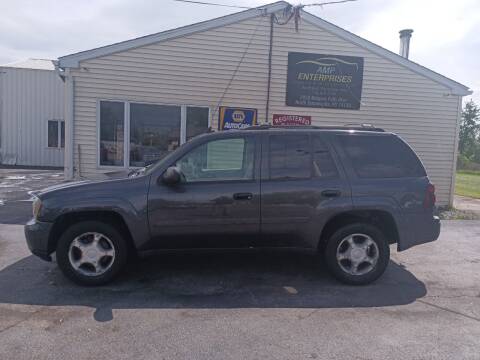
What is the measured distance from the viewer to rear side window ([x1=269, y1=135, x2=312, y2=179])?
4.53 meters

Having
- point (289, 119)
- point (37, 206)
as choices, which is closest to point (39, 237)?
point (37, 206)

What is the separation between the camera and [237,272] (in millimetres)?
5051

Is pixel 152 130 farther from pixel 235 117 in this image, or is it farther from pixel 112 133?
pixel 235 117

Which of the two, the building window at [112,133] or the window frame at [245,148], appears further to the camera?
the building window at [112,133]

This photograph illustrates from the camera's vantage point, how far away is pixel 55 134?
65.8 ft

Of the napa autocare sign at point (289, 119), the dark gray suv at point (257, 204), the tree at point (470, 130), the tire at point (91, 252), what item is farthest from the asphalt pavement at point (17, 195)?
Answer: the tree at point (470, 130)

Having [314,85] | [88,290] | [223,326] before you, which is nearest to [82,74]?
[314,85]

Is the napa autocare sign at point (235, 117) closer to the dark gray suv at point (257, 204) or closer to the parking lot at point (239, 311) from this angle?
the parking lot at point (239, 311)

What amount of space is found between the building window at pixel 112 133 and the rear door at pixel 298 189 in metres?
6.20

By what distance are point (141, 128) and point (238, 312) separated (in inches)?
275

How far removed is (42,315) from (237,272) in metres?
2.26

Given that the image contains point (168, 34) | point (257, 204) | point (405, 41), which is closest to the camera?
point (257, 204)

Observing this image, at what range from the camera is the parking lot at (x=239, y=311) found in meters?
3.21

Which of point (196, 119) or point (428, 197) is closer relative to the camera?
point (428, 197)
